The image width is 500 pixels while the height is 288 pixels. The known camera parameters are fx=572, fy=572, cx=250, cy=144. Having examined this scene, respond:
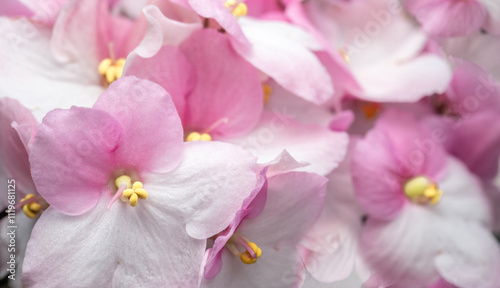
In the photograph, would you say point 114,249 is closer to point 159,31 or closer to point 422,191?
point 159,31

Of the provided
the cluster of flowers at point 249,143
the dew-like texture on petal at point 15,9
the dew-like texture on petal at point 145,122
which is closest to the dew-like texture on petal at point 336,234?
the cluster of flowers at point 249,143

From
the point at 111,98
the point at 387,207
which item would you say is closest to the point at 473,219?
the point at 387,207

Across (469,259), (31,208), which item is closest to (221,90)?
(31,208)

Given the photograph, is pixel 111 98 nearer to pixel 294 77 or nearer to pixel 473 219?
pixel 294 77

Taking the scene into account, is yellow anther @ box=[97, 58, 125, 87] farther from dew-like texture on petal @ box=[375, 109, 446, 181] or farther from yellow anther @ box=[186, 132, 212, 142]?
dew-like texture on petal @ box=[375, 109, 446, 181]

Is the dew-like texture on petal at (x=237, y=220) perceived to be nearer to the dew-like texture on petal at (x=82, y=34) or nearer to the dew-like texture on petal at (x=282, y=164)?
the dew-like texture on petal at (x=282, y=164)

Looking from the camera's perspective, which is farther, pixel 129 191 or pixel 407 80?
pixel 407 80

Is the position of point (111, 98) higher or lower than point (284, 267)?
higher
